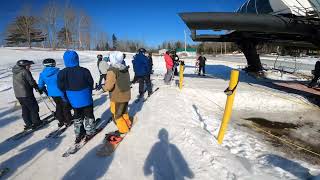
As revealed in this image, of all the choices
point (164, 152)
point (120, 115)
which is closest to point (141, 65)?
point (120, 115)

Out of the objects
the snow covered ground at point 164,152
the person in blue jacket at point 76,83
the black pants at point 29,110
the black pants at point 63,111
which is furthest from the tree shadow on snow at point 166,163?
the black pants at point 29,110

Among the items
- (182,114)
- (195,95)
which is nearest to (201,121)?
(182,114)

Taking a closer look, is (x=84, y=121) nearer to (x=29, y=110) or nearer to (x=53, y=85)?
(x=53, y=85)

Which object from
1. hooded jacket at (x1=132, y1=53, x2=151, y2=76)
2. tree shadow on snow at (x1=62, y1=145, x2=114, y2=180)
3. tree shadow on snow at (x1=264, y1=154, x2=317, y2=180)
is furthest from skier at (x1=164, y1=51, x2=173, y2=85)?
tree shadow on snow at (x1=62, y1=145, x2=114, y2=180)

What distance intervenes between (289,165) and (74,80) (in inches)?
175

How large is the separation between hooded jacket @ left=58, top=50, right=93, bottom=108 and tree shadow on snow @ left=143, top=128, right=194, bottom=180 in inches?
70.7

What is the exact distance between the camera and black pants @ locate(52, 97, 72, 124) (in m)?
7.67

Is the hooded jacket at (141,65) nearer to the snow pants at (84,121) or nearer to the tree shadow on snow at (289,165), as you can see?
the snow pants at (84,121)

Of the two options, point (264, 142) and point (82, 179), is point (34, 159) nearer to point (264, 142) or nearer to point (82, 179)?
point (82, 179)

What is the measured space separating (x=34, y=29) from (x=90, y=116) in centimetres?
8151

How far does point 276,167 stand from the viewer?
539cm

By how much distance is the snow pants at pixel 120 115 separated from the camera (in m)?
6.55

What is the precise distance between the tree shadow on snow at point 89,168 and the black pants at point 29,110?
276 cm

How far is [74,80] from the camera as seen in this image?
6.00 m
